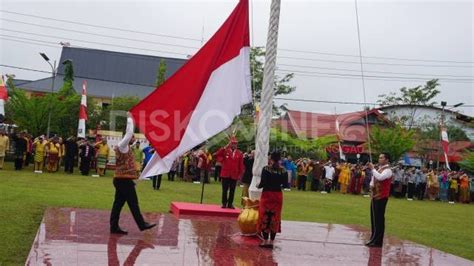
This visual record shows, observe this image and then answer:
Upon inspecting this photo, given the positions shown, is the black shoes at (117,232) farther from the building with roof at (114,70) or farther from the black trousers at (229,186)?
the building with roof at (114,70)

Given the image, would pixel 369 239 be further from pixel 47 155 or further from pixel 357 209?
pixel 47 155

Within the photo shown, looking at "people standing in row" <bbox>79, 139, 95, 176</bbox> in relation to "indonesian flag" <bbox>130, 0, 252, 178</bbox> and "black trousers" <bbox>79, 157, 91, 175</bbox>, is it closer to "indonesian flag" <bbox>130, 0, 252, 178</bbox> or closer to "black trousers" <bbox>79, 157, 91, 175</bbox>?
"black trousers" <bbox>79, 157, 91, 175</bbox>

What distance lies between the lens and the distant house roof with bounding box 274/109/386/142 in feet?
150

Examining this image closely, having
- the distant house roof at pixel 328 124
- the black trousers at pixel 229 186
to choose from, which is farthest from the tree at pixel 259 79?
the black trousers at pixel 229 186

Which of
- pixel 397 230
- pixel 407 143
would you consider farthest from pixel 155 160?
pixel 407 143

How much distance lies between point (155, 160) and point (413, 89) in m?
46.2

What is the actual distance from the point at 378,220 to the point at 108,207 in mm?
6223

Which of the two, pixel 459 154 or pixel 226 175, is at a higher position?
pixel 459 154

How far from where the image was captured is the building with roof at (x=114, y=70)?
60.4 metres

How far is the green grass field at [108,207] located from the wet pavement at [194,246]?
14.3 inches

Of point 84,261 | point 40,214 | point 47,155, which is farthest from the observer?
point 47,155

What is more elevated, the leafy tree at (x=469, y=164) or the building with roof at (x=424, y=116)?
the building with roof at (x=424, y=116)

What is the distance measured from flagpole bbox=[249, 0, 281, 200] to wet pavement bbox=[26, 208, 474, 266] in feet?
3.72

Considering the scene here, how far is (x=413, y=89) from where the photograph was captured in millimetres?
51688
